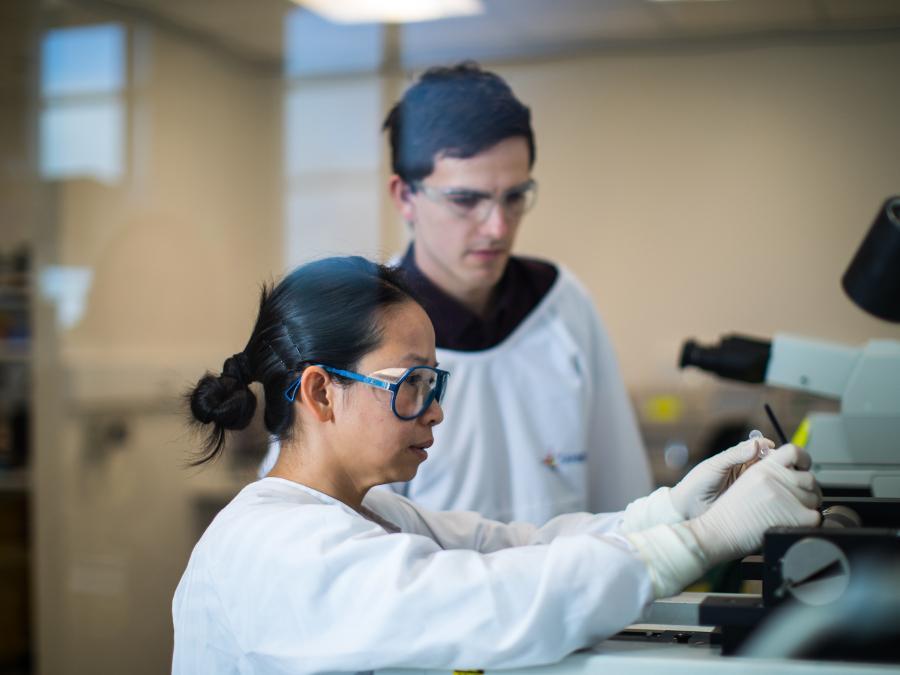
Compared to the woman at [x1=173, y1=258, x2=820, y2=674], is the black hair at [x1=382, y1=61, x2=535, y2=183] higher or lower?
higher

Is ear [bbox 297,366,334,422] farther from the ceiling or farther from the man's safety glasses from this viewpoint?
the ceiling

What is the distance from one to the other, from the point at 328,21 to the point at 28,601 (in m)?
2.09

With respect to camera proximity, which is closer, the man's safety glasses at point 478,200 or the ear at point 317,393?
the ear at point 317,393

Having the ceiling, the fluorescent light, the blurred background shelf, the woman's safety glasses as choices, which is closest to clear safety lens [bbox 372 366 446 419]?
the woman's safety glasses

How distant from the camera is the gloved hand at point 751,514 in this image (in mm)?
939

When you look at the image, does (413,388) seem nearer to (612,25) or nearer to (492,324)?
(492,324)

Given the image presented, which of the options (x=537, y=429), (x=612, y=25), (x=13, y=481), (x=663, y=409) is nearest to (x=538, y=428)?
(x=537, y=429)

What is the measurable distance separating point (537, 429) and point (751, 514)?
71 cm

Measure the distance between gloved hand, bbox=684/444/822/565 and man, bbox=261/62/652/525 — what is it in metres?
0.62

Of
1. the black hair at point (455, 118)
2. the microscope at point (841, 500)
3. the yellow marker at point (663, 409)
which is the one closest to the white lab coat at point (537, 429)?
the microscope at point (841, 500)

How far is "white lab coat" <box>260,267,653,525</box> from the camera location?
5.22ft

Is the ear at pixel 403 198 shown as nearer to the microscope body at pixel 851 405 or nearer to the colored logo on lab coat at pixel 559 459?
the colored logo on lab coat at pixel 559 459

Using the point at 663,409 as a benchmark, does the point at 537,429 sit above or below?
above

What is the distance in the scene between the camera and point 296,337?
1.13 m
